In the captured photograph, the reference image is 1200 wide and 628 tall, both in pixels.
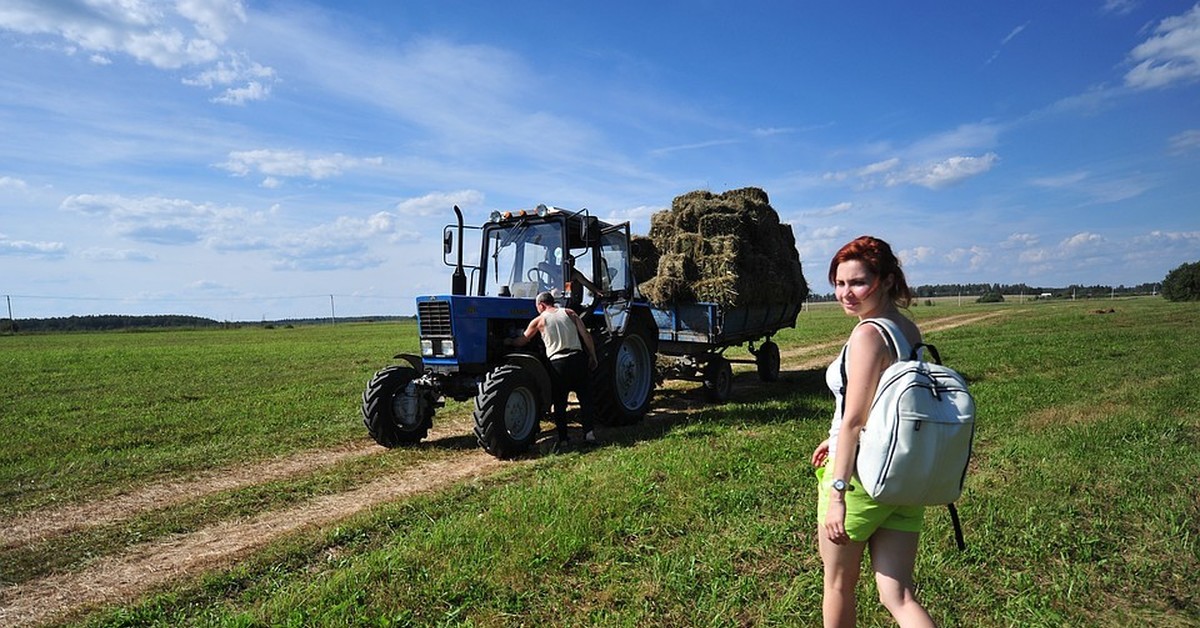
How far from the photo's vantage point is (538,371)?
25.9ft

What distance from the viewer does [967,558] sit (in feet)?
13.9

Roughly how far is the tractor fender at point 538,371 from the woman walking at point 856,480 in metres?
5.43

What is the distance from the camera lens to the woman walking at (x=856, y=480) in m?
2.39

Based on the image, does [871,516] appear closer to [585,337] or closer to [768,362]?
[585,337]

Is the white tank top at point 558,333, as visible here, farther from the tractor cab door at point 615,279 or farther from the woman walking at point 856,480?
the woman walking at point 856,480

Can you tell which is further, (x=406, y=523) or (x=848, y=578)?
(x=406, y=523)

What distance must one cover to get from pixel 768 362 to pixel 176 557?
10.7 meters

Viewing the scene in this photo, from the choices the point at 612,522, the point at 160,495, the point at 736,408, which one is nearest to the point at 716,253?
the point at 736,408

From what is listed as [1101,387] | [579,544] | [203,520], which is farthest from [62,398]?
[1101,387]

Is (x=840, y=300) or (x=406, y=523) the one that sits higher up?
(x=840, y=300)

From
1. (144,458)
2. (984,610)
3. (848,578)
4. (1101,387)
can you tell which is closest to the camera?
(848,578)

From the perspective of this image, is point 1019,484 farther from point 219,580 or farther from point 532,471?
point 219,580

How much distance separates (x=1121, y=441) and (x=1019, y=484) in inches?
90.5

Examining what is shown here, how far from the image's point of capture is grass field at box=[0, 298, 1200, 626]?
149 inches
